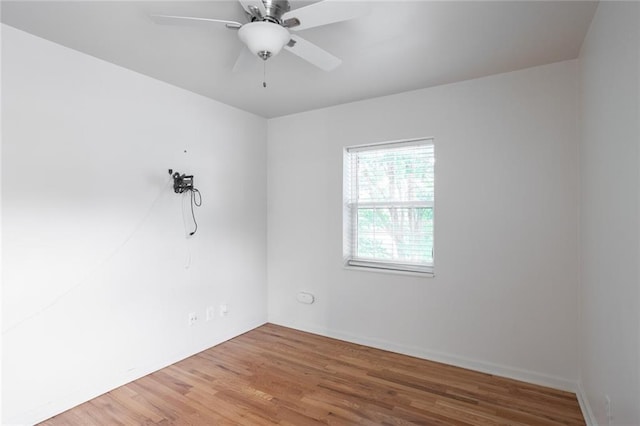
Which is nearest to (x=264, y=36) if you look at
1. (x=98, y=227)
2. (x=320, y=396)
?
(x=98, y=227)

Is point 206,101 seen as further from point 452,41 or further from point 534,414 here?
point 534,414

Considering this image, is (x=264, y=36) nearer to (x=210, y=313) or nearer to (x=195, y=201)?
(x=195, y=201)

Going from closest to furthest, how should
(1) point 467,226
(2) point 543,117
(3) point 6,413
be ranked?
(3) point 6,413
(2) point 543,117
(1) point 467,226

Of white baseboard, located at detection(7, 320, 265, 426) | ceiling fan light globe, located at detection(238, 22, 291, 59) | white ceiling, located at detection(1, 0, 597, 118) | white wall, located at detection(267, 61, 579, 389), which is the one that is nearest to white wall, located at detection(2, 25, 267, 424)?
white baseboard, located at detection(7, 320, 265, 426)

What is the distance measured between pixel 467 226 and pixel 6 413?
3562mm

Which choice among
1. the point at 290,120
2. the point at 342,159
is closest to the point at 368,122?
the point at 342,159

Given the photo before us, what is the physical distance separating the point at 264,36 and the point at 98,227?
6.37ft

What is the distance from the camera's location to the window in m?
3.19

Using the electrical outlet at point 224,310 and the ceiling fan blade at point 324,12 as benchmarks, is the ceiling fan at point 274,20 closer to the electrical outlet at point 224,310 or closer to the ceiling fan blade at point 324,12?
the ceiling fan blade at point 324,12

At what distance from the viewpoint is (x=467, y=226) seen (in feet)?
9.55

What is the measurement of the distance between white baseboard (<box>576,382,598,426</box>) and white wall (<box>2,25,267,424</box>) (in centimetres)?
311

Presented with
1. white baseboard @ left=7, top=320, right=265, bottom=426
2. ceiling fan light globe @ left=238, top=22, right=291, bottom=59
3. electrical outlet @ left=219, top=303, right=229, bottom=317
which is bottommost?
white baseboard @ left=7, top=320, right=265, bottom=426

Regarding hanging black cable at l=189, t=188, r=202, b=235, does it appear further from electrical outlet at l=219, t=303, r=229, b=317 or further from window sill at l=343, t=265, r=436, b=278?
window sill at l=343, t=265, r=436, b=278

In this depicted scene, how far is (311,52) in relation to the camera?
6.20ft
